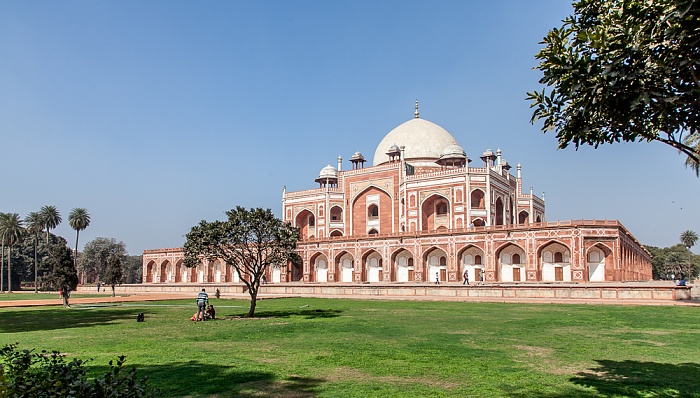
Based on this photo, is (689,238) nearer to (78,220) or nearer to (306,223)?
(306,223)

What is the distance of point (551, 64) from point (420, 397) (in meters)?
4.38

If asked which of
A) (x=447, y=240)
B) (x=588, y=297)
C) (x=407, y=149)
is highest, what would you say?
(x=407, y=149)

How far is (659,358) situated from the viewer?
9.51 metres

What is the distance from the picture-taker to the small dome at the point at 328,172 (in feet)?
207

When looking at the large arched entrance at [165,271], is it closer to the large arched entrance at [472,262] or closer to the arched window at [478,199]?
the arched window at [478,199]

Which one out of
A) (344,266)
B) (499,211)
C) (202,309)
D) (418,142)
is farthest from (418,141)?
(202,309)

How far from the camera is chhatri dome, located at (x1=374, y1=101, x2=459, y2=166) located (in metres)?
58.9

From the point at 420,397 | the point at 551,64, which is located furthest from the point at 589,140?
the point at 420,397

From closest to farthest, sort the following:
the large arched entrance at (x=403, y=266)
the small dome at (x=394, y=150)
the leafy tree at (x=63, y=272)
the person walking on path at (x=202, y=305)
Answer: the person walking on path at (x=202, y=305) → the leafy tree at (x=63, y=272) → the large arched entrance at (x=403, y=266) → the small dome at (x=394, y=150)

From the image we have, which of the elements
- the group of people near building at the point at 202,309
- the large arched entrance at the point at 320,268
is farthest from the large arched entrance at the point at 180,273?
the group of people near building at the point at 202,309

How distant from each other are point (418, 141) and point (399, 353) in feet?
168

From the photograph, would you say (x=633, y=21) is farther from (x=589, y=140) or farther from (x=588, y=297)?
(x=588, y=297)

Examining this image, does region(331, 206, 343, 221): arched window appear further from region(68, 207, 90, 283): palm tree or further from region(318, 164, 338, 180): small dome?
region(68, 207, 90, 283): palm tree

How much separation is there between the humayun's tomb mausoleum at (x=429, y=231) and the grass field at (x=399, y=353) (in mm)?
22666
